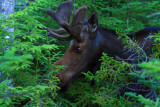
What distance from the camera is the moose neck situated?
145 inches

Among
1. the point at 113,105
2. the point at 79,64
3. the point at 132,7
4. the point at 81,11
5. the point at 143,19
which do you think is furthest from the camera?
the point at 143,19

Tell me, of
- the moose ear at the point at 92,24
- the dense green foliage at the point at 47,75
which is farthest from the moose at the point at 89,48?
the dense green foliage at the point at 47,75

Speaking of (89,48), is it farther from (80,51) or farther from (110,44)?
(110,44)

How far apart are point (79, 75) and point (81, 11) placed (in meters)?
1.50

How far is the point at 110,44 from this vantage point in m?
3.76

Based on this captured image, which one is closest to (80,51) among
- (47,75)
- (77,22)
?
(77,22)

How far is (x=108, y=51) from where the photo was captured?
371 cm

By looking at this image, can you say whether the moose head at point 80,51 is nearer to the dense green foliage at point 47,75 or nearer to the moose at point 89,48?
the moose at point 89,48

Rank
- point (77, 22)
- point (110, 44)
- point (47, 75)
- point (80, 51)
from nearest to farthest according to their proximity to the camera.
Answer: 1. point (47, 75)
2. point (77, 22)
3. point (80, 51)
4. point (110, 44)

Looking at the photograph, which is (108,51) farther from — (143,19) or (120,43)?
(143,19)

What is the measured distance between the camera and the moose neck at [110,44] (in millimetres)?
3680

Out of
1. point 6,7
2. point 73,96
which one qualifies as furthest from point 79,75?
point 6,7

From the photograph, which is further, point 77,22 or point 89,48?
point 89,48

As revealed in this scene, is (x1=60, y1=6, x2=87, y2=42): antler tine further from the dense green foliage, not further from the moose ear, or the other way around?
the dense green foliage
